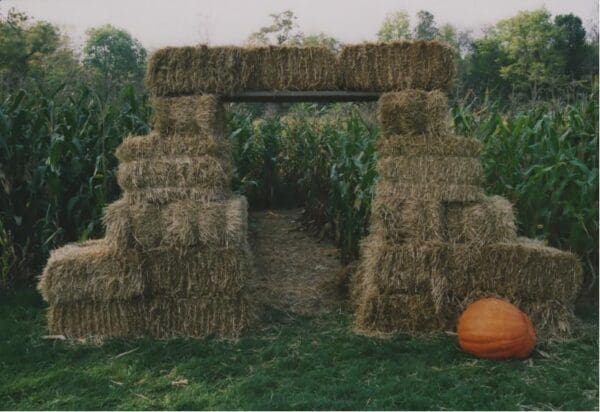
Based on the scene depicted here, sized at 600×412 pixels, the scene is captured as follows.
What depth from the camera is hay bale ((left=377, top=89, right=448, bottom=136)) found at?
5.69m

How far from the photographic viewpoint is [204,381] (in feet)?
15.8

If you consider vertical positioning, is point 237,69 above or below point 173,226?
above

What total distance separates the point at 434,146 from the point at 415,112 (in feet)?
1.12

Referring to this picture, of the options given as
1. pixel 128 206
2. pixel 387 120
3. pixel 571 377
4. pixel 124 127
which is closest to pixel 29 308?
pixel 128 206

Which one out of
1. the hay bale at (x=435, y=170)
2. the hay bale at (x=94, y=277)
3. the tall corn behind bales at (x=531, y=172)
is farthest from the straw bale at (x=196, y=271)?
the tall corn behind bales at (x=531, y=172)

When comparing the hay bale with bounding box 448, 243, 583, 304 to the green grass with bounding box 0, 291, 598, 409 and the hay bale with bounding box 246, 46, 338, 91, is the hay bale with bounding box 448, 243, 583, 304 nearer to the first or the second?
the green grass with bounding box 0, 291, 598, 409

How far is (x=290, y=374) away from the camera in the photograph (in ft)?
16.3

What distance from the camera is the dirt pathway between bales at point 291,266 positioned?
6892 mm

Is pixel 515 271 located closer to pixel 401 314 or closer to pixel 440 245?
pixel 440 245

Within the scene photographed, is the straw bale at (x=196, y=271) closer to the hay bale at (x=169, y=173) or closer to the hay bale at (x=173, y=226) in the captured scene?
the hay bale at (x=173, y=226)

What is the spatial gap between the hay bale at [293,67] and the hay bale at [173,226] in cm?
125

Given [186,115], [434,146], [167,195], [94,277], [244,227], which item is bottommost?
[94,277]

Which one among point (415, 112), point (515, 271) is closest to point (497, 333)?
point (515, 271)

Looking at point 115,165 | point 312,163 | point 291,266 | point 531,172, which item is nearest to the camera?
point 531,172
